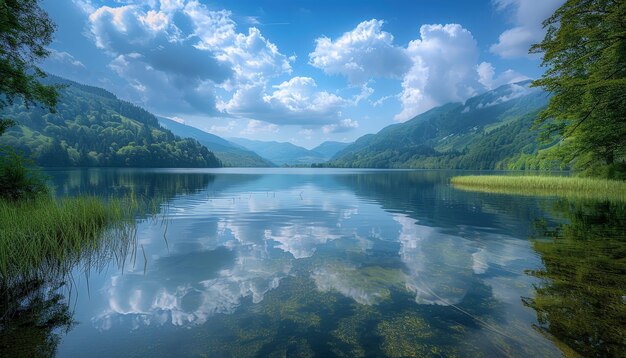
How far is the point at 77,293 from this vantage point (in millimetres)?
9844

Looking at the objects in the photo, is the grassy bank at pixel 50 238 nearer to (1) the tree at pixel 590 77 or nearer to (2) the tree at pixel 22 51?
(2) the tree at pixel 22 51

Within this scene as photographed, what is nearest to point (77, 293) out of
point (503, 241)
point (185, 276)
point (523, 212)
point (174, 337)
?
point (185, 276)

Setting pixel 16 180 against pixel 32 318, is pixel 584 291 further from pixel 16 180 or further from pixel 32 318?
pixel 16 180

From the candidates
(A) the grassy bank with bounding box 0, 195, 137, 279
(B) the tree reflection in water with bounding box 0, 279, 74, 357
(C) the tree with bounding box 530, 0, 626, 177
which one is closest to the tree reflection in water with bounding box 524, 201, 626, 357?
(B) the tree reflection in water with bounding box 0, 279, 74, 357

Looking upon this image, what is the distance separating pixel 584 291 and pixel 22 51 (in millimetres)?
32436

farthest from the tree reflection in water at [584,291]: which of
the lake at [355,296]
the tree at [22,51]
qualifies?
the tree at [22,51]

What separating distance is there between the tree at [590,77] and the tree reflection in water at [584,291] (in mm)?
24240

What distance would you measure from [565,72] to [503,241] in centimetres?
4187

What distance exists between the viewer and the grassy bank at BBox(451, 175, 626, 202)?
126ft

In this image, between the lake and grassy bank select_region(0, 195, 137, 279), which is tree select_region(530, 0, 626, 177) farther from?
grassy bank select_region(0, 195, 137, 279)

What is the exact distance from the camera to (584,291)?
352 inches

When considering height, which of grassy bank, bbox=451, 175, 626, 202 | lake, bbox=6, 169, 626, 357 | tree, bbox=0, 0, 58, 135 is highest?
tree, bbox=0, 0, 58, 135

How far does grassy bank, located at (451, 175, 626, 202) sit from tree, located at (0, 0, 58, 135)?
55208 mm

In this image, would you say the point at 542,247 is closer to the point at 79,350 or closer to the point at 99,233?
the point at 79,350
